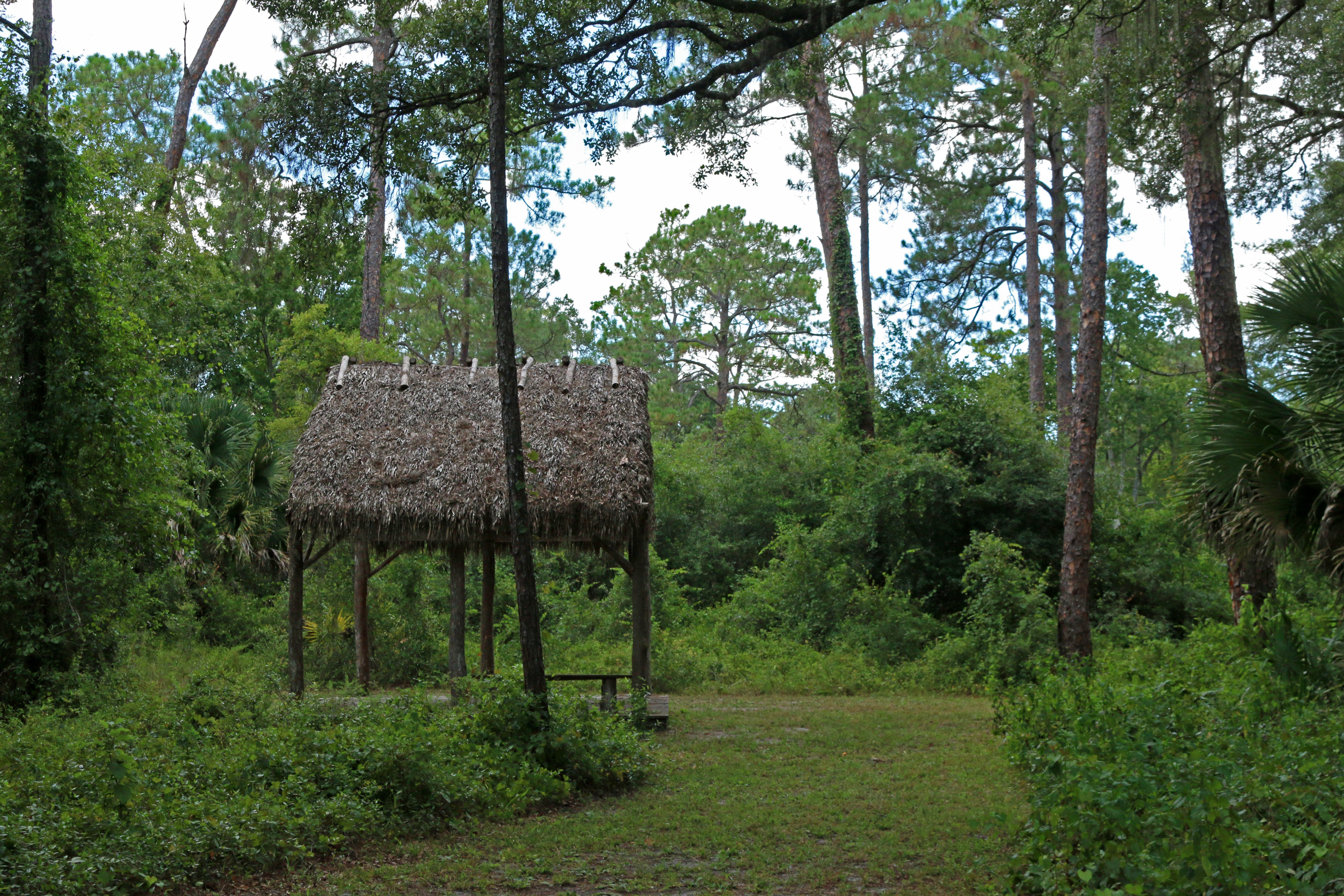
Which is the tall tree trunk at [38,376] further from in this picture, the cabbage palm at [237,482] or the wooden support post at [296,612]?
the cabbage palm at [237,482]

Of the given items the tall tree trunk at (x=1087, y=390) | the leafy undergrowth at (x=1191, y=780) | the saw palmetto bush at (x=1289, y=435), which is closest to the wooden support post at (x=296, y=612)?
the leafy undergrowth at (x=1191, y=780)

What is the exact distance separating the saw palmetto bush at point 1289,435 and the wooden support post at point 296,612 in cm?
906

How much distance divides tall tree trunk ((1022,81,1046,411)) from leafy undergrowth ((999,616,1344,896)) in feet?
54.3

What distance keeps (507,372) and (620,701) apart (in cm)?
461

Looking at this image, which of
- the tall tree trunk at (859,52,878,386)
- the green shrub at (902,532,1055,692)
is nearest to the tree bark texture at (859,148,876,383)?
the tall tree trunk at (859,52,878,386)

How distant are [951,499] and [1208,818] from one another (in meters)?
13.7

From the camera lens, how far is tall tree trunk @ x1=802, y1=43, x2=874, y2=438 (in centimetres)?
2078

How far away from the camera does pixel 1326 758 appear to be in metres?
5.40

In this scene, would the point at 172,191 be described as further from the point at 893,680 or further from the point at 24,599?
the point at 893,680

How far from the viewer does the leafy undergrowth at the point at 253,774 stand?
5.48 metres

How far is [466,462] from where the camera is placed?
38.8 feet

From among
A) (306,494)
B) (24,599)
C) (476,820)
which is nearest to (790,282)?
(306,494)

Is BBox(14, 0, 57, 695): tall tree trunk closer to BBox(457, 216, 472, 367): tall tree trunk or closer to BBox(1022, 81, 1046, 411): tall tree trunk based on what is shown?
BBox(457, 216, 472, 367): tall tree trunk

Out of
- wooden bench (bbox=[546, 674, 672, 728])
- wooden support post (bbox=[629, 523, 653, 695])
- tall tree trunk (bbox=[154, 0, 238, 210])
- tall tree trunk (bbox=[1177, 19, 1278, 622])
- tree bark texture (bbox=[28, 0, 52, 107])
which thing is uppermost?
tall tree trunk (bbox=[154, 0, 238, 210])
